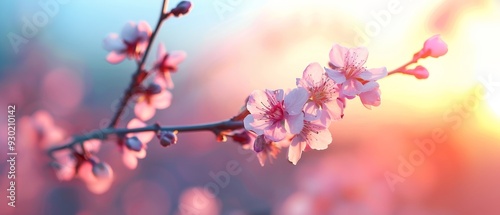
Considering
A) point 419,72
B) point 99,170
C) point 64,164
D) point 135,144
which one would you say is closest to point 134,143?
point 135,144

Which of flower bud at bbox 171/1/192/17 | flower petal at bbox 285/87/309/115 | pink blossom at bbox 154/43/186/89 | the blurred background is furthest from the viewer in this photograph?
the blurred background

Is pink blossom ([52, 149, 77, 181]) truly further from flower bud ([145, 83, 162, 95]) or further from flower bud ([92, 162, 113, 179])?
flower bud ([145, 83, 162, 95])

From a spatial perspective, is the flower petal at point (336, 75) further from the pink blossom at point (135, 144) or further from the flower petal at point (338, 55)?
the pink blossom at point (135, 144)

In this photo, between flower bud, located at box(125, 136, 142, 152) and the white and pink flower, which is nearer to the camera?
the white and pink flower

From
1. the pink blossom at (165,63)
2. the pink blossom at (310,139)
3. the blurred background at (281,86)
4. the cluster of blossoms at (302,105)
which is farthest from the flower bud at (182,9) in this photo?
the blurred background at (281,86)

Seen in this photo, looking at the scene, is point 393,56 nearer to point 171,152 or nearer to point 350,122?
point 350,122

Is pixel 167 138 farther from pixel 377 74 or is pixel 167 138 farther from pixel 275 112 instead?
pixel 377 74

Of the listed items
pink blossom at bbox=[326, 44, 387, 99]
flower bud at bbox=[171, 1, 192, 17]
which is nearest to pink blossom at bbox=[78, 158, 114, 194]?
flower bud at bbox=[171, 1, 192, 17]

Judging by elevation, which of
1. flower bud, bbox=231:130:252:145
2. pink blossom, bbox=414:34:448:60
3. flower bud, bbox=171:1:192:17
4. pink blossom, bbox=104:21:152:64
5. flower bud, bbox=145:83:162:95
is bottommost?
flower bud, bbox=145:83:162:95
